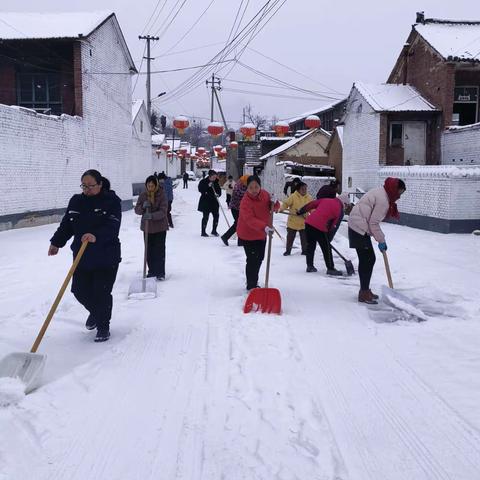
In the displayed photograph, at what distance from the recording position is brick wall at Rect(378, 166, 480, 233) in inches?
532

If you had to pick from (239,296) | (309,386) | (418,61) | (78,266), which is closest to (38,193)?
(239,296)

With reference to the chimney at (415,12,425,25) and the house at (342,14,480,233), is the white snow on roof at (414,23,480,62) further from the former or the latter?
the chimney at (415,12,425,25)

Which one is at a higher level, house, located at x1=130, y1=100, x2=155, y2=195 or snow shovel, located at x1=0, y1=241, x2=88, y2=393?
house, located at x1=130, y1=100, x2=155, y2=195

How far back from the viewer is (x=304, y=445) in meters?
3.24

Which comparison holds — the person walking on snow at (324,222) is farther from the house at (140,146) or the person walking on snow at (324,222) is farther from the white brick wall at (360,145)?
the house at (140,146)

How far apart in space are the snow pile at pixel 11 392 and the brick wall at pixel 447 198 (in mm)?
11898

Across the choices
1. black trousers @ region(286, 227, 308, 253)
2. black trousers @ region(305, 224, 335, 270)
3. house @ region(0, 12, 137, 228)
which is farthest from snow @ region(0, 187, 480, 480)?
house @ region(0, 12, 137, 228)

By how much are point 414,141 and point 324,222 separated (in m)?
14.8

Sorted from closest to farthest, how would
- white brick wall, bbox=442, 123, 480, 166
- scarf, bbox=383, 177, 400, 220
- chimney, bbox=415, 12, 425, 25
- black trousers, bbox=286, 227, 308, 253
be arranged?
scarf, bbox=383, 177, 400, 220, black trousers, bbox=286, 227, 308, 253, white brick wall, bbox=442, 123, 480, 166, chimney, bbox=415, 12, 425, 25

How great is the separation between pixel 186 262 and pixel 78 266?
491 centimetres

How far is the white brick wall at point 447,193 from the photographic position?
13.5 metres

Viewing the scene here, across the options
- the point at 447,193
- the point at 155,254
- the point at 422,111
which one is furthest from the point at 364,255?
the point at 422,111

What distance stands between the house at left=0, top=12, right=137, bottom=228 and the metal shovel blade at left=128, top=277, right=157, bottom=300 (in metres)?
7.55

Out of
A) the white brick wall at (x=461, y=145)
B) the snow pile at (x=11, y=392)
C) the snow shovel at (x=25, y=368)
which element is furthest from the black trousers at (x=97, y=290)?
the white brick wall at (x=461, y=145)
